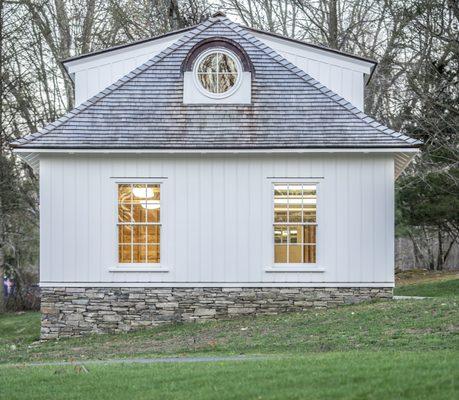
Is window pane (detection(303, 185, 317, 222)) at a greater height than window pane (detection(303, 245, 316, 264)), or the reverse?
window pane (detection(303, 185, 317, 222))

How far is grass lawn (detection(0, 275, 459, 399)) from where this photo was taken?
396 inches

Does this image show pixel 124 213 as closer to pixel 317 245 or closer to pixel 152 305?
pixel 152 305

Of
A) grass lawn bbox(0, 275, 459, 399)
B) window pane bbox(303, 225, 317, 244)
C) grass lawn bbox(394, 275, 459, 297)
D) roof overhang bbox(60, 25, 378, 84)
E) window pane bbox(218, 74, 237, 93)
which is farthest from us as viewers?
grass lawn bbox(394, 275, 459, 297)

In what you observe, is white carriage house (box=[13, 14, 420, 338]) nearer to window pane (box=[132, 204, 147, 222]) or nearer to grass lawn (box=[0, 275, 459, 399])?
window pane (box=[132, 204, 147, 222])

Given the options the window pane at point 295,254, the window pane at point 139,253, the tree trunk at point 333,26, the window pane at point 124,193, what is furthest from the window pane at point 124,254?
the tree trunk at point 333,26

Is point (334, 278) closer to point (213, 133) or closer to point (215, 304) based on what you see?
point (215, 304)

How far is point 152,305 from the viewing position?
2039cm

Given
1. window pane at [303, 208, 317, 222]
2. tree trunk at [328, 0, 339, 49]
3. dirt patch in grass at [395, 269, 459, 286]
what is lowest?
dirt patch in grass at [395, 269, 459, 286]

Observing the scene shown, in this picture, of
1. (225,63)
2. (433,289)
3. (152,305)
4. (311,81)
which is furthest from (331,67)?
(433,289)

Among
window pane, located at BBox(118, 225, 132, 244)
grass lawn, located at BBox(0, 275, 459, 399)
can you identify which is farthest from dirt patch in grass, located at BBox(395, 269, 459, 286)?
window pane, located at BBox(118, 225, 132, 244)

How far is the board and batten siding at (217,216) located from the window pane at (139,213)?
1.24 feet

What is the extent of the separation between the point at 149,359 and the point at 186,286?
6.10m

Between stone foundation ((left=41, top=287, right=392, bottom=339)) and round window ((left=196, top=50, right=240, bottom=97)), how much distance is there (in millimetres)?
4297

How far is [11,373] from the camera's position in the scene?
42.7 feet
